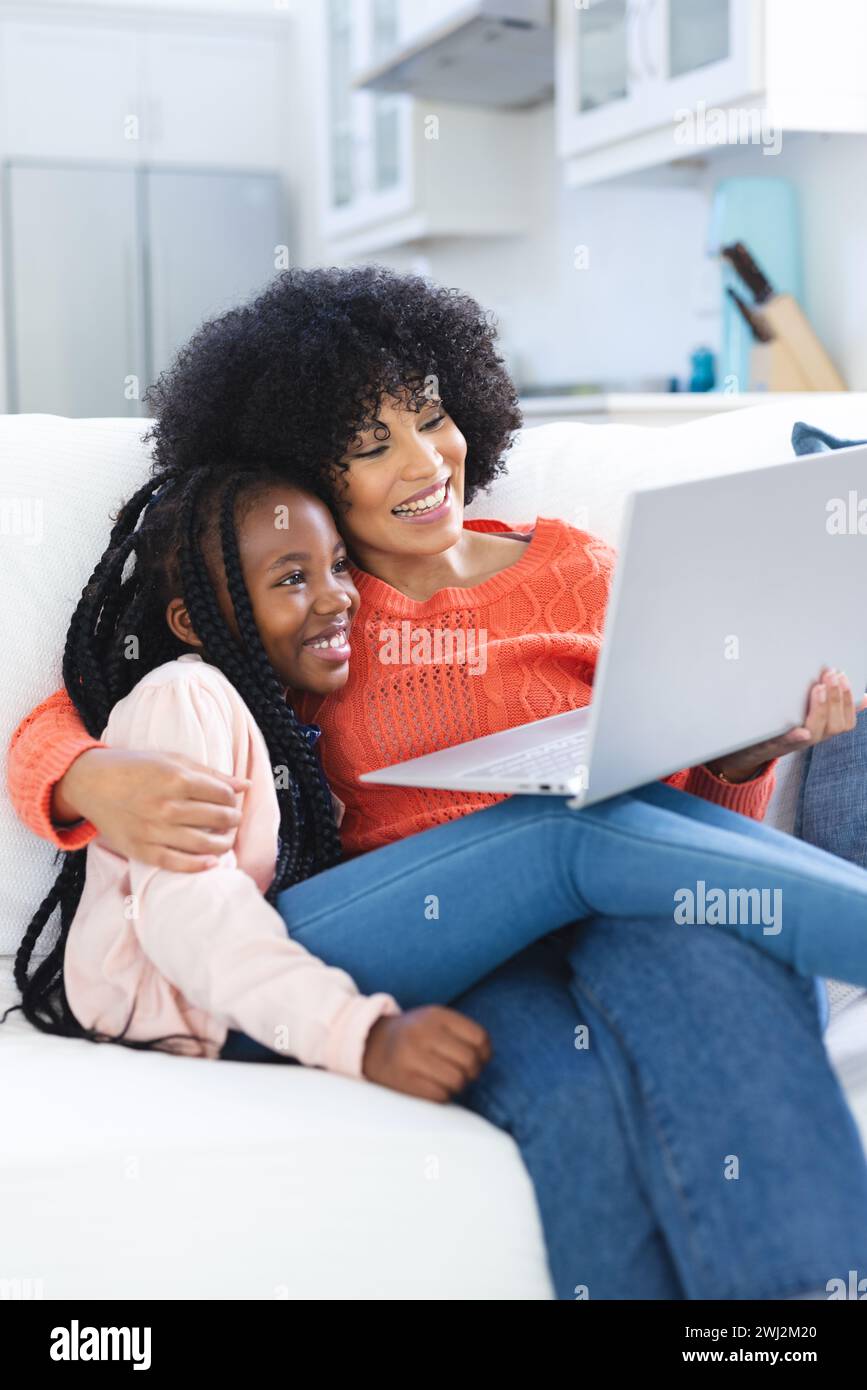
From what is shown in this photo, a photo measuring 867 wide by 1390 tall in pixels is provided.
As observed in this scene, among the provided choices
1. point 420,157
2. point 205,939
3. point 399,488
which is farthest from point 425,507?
point 420,157

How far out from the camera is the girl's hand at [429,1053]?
2.92ft

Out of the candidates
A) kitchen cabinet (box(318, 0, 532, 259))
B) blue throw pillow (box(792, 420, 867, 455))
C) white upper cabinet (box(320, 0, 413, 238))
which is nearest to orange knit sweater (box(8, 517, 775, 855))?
blue throw pillow (box(792, 420, 867, 455))

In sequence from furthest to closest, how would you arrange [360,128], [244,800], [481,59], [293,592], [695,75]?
[360,128] → [481,59] → [695,75] → [293,592] → [244,800]

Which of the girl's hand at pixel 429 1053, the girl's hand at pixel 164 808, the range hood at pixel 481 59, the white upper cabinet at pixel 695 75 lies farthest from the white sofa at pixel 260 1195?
the range hood at pixel 481 59

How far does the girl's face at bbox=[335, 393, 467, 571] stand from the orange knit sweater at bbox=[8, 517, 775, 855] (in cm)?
5

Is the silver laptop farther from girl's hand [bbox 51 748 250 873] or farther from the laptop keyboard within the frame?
girl's hand [bbox 51 748 250 873]

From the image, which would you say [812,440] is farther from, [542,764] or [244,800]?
[244,800]

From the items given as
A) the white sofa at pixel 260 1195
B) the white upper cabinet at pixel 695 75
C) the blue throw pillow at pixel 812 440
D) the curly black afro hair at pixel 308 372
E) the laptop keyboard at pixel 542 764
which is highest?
the white upper cabinet at pixel 695 75

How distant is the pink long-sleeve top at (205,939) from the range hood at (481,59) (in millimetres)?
1920

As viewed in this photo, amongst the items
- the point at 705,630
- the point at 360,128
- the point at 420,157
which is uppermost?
the point at 360,128

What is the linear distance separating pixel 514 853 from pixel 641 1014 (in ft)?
A: 0.46

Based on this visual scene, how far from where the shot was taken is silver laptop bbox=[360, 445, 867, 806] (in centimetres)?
85

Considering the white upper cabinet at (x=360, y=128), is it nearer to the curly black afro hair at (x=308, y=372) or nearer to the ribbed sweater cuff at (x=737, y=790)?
the curly black afro hair at (x=308, y=372)

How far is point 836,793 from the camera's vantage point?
1.31 meters
